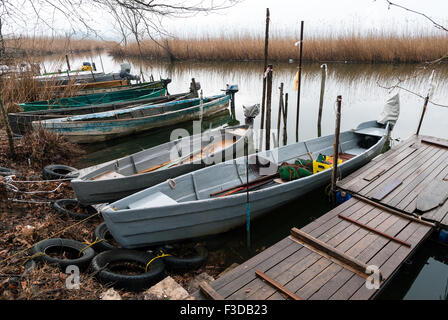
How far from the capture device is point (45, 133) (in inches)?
333

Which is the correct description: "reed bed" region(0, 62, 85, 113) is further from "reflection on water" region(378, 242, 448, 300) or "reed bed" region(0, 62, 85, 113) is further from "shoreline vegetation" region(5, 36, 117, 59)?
"reflection on water" region(378, 242, 448, 300)

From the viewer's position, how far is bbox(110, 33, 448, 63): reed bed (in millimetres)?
20438

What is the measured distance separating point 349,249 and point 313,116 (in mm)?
10834

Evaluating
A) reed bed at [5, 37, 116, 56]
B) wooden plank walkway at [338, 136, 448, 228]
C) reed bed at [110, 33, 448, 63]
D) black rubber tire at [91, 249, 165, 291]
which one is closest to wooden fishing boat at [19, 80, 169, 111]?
reed bed at [5, 37, 116, 56]

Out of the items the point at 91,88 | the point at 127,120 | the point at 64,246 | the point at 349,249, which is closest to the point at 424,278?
the point at 349,249

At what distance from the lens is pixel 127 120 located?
460 inches

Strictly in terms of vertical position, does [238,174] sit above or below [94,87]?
below

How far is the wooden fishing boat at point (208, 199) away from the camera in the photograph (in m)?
4.82

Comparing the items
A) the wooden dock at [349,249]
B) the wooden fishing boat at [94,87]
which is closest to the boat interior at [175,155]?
the wooden dock at [349,249]

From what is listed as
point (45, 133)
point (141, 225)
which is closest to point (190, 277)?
point (141, 225)

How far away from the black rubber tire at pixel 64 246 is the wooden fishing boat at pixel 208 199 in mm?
531

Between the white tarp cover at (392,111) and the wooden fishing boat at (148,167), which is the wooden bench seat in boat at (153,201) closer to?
the wooden fishing boat at (148,167)

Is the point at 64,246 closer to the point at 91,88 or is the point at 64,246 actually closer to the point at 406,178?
the point at 406,178
